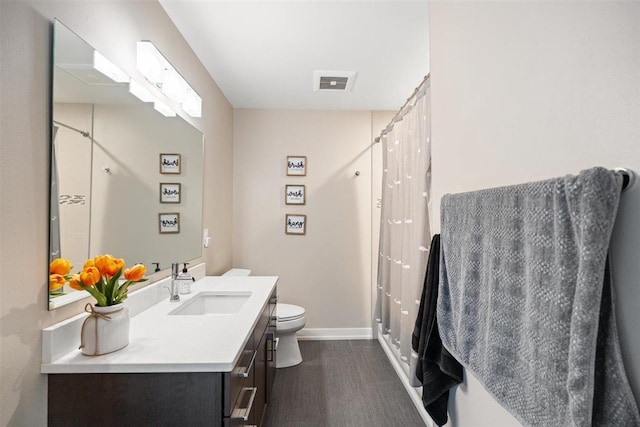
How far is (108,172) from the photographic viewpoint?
141 centimetres

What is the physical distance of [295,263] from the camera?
361cm

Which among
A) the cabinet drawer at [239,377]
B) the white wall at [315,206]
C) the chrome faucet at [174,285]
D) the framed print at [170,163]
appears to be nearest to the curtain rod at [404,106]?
the white wall at [315,206]

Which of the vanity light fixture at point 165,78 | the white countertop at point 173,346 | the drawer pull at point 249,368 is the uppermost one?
the vanity light fixture at point 165,78

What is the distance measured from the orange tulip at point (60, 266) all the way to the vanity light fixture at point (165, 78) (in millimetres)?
1043

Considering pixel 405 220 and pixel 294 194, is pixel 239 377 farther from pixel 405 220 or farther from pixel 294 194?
pixel 294 194

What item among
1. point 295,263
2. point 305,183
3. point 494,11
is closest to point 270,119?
point 305,183

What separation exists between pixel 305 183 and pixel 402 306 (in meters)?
1.73

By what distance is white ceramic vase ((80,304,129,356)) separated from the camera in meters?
1.14

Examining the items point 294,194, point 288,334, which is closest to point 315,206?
point 294,194

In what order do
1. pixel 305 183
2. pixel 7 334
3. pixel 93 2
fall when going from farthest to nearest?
pixel 305 183 → pixel 93 2 → pixel 7 334

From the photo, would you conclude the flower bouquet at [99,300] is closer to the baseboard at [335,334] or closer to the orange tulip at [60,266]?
the orange tulip at [60,266]

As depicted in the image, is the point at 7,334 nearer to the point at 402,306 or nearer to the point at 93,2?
the point at 93,2

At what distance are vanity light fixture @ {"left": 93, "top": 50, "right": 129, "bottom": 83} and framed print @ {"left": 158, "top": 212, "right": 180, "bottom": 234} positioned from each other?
0.72 metres

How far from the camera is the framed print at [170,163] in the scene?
1.96 metres
